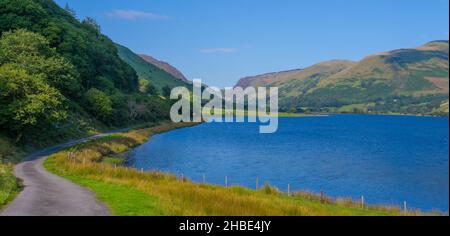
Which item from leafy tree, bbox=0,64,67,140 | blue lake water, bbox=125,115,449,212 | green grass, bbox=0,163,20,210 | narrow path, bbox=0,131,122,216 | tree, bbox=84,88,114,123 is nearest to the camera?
narrow path, bbox=0,131,122,216

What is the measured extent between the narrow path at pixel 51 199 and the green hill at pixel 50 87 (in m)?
19.2

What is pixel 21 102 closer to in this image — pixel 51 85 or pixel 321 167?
pixel 51 85

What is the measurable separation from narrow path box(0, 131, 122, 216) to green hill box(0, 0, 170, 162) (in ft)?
63.0

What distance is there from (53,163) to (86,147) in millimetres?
20891

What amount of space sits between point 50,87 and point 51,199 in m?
48.9

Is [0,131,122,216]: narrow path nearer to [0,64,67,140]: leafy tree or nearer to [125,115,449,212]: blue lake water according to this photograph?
[0,64,67,140]: leafy tree

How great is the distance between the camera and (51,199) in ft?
94.0

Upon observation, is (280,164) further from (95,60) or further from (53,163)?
(95,60)

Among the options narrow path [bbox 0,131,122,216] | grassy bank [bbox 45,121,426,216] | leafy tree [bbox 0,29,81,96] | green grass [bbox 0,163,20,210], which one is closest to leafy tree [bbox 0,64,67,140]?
grassy bank [bbox 45,121,426,216]

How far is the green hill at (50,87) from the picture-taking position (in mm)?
62781

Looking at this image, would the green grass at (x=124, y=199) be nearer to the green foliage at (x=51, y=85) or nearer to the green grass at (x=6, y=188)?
the green grass at (x=6, y=188)

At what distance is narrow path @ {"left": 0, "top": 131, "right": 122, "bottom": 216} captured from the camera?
80.4 ft
